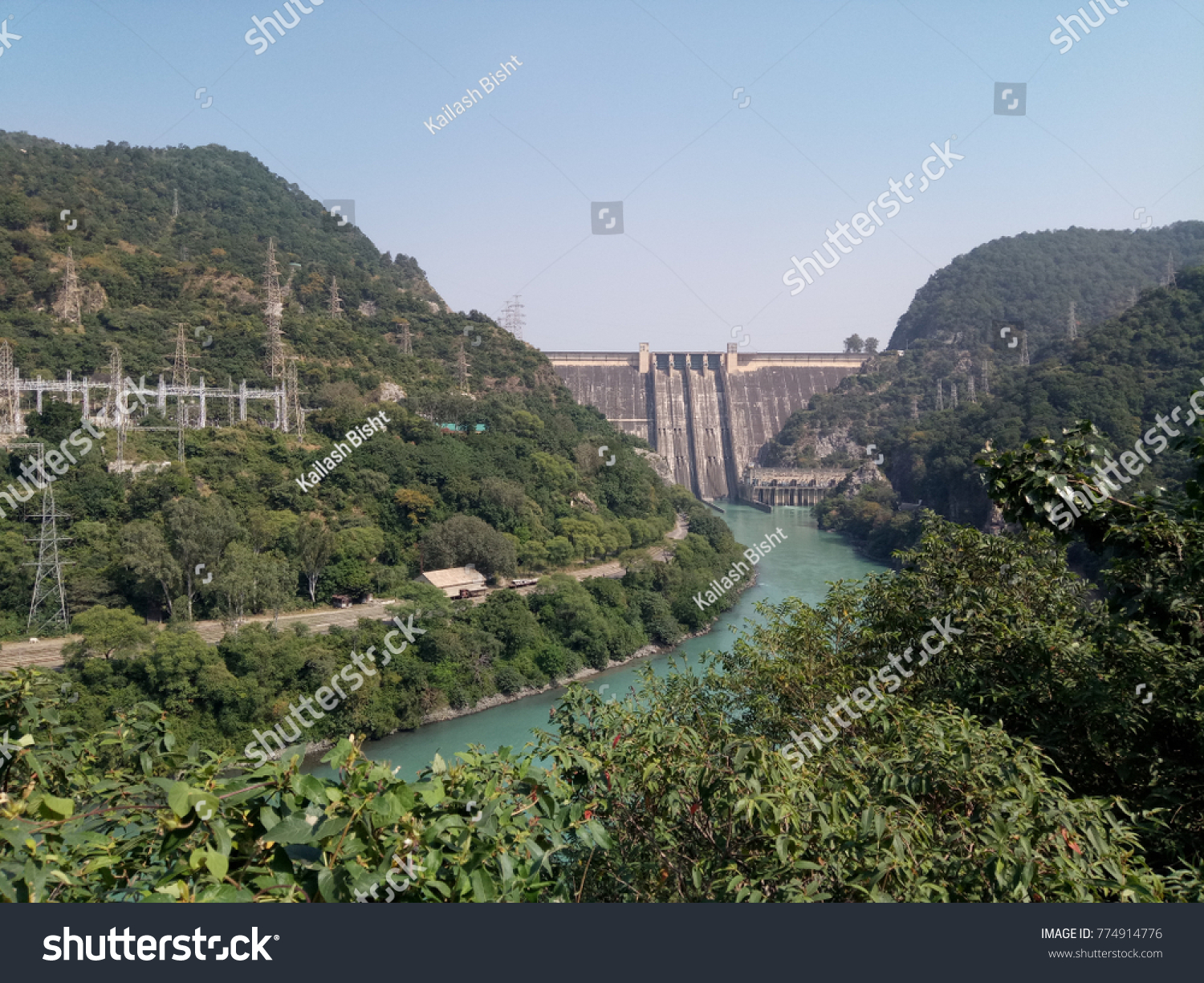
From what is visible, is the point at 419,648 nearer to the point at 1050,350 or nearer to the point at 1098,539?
the point at 1098,539

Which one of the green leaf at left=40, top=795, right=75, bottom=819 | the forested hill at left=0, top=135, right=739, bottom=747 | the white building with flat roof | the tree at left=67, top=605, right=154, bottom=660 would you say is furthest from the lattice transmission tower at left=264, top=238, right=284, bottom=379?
the green leaf at left=40, top=795, right=75, bottom=819

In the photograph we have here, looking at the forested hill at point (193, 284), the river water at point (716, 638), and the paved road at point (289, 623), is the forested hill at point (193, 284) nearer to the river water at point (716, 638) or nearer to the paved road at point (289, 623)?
the paved road at point (289, 623)

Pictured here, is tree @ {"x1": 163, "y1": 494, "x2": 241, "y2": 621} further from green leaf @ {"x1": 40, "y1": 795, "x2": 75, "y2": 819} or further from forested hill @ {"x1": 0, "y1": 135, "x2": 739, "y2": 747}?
green leaf @ {"x1": 40, "y1": 795, "x2": 75, "y2": 819}

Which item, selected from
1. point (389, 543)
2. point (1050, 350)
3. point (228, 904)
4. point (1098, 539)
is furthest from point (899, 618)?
point (1050, 350)

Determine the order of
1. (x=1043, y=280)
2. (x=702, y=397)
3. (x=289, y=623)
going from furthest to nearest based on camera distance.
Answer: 1. (x=1043, y=280)
2. (x=702, y=397)
3. (x=289, y=623)

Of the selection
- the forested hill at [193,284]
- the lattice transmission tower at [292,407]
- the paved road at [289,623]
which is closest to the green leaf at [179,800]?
the paved road at [289,623]

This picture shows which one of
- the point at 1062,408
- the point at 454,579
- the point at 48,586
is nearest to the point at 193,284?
the point at 454,579

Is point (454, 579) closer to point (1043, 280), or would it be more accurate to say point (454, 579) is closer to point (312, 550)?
point (312, 550)
